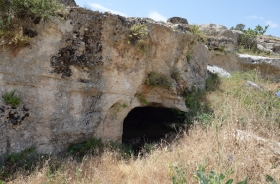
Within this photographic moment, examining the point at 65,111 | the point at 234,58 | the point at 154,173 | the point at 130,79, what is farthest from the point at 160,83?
the point at 234,58

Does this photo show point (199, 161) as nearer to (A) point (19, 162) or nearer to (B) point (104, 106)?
(B) point (104, 106)

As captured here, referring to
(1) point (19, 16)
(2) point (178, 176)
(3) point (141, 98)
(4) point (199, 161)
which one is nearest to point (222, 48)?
(3) point (141, 98)

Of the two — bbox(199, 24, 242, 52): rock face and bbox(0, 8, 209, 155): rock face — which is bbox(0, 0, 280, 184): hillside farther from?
bbox(199, 24, 242, 52): rock face

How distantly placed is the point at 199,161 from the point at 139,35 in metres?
2.86

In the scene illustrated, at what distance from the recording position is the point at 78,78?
15.7 ft

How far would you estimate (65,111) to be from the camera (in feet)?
15.4

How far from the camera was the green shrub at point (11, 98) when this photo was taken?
4.06m

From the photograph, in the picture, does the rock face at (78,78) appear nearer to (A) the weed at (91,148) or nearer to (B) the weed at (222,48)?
(A) the weed at (91,148)

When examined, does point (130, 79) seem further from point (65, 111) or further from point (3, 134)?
point (3, 134)

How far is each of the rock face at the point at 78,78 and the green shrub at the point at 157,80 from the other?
0.36ft

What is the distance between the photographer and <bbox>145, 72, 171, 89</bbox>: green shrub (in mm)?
5828

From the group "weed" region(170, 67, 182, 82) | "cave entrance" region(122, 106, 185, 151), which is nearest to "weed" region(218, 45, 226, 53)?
"cave entrance" region(122, 106, 185, 151)

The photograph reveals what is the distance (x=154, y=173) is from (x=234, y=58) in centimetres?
833

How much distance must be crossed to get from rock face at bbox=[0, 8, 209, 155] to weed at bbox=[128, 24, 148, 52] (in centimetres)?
8
